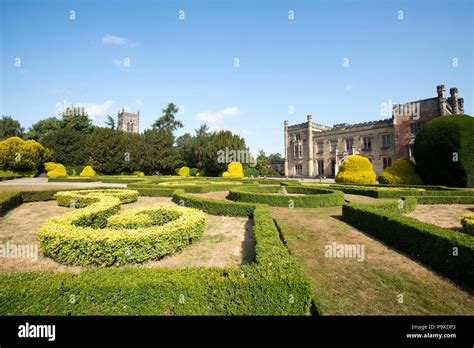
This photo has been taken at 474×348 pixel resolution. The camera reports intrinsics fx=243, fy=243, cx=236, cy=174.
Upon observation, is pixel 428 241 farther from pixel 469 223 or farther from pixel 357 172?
pixel 357 172

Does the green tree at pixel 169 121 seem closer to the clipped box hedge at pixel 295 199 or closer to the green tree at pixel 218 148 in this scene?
the green tree at pixel 218 148

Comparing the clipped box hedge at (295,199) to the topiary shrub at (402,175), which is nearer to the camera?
the clipped box hedge at (295,199)

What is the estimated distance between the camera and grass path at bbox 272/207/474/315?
4316 millimetres

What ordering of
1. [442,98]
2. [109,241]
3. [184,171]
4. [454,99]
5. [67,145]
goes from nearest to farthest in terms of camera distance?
[109,241] < [442,98] < [454,99] < [67,145] < [184,171]

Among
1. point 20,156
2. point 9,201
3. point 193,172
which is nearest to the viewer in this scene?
point 9,201

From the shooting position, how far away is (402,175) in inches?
961

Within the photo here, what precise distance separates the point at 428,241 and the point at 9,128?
86.6 m

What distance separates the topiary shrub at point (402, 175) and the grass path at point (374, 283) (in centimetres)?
1981

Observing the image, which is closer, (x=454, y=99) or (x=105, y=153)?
(x=454, y=99)

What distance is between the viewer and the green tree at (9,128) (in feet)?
204

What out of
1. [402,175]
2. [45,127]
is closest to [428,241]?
[402,175]

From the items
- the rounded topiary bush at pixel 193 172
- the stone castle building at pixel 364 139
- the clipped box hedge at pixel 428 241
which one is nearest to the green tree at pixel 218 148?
the rounded topiary bush at pixel 193 172

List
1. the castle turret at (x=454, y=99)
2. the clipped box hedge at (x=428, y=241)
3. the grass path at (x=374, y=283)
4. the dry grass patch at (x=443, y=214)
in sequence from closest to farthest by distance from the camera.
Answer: the grass path at (x=374, y=283), the clipped box hedge at (x=428, y=241), the dry grass patch at (x=443, y=214), the castle turret at (x=454, y=99)
